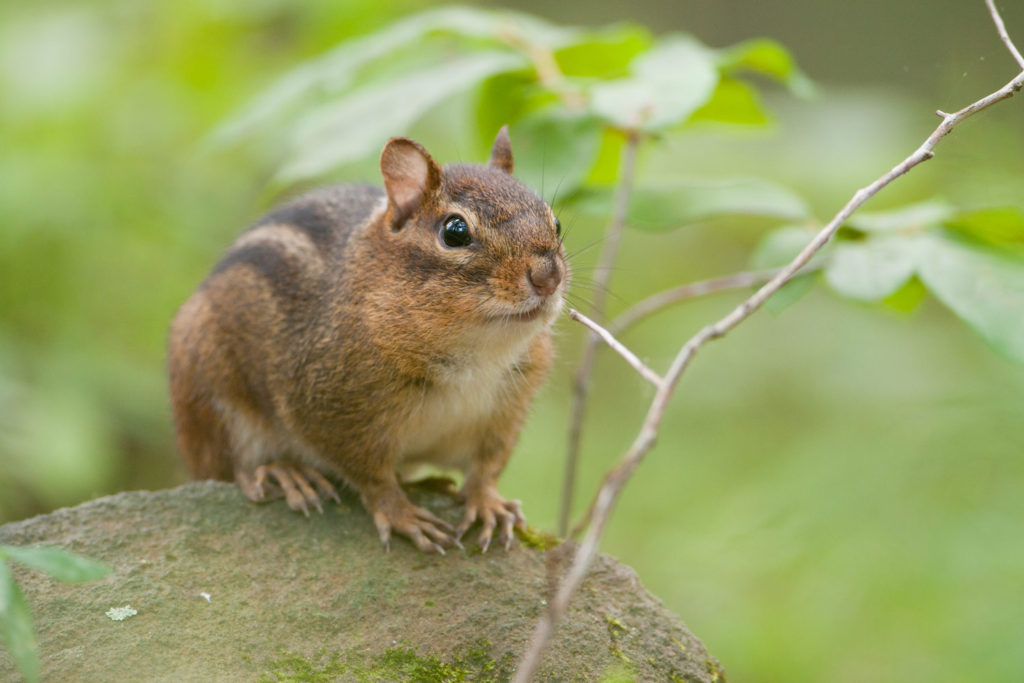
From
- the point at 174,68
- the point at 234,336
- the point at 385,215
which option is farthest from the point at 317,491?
the point at 174,68

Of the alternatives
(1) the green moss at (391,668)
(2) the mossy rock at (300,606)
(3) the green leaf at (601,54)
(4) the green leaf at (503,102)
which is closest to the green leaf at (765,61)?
(3) the green leaf at (601,54)

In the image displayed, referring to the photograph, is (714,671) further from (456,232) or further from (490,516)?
→ (456,232)

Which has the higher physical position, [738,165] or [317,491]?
[738,165]

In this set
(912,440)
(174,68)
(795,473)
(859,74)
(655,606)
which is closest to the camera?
(655,606)

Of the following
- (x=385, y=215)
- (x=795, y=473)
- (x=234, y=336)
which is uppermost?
(x=385, y=215)

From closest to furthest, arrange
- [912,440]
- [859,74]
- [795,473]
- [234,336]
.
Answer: [234,336] < [912,440] < [795,473] < [859,74]

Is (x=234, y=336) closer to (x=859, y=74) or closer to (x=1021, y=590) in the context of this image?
(x=1021, y=590)
